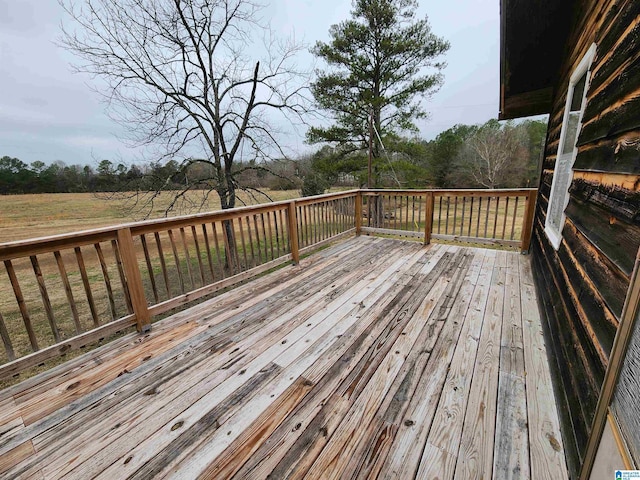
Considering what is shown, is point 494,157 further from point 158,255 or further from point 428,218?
point 158,255

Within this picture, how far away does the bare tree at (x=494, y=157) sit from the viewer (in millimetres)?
18641

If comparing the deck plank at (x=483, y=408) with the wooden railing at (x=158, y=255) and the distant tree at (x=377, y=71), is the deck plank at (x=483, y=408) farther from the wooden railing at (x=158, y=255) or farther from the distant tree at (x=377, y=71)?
the distant tree at (x=377, y=71)

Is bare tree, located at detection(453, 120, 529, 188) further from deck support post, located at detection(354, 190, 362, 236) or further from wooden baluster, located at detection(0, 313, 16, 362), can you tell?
wooden baluster, located at detection(0, 313, 16, 362)

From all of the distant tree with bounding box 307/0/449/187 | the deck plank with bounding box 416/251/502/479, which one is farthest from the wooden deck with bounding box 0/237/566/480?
the distant tree with bounding box 307/0/449/187

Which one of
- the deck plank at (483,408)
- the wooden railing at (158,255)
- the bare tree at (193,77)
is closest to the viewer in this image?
the deck plank at (483,408)

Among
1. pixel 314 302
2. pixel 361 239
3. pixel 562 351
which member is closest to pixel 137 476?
pixel 314 302

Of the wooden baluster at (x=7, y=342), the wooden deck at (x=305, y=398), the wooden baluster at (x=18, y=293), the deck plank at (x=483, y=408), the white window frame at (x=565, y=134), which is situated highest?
the white window frame at (x=565, y=134)

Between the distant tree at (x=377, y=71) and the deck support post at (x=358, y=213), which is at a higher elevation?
the distant tree at (x=377, y=71)

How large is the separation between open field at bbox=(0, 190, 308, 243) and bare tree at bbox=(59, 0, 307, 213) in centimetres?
134

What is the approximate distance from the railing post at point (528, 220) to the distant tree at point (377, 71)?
5975 mm

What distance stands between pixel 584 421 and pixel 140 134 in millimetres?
7929

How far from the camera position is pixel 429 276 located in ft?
10.9

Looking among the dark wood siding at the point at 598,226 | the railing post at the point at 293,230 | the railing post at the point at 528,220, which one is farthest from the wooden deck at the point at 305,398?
the railing post at the point at 528,220

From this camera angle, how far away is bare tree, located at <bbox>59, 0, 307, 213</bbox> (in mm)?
5492
